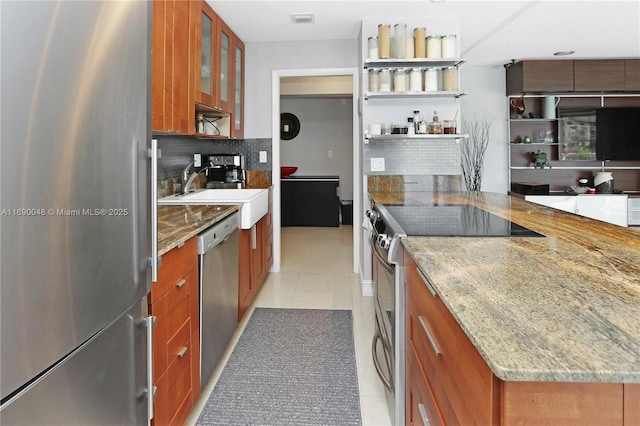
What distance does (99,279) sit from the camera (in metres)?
0.88

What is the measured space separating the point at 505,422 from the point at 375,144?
2856 millimetres

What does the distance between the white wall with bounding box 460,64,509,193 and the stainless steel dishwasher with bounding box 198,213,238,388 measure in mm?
3501

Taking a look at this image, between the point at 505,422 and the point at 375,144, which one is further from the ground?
the point at 375,144

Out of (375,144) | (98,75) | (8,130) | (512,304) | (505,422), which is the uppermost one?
(375,144)

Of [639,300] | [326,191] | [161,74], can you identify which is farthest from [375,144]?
[326,191]

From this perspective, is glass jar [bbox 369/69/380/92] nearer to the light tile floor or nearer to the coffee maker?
the coffee maker

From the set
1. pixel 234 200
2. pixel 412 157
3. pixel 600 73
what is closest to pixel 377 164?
pixel 412 157

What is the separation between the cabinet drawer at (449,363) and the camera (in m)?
0.66

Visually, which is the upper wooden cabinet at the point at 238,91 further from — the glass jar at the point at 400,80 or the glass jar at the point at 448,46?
the glass jar at the point at 448,46

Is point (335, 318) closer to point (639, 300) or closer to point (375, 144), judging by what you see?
point (375, 144)

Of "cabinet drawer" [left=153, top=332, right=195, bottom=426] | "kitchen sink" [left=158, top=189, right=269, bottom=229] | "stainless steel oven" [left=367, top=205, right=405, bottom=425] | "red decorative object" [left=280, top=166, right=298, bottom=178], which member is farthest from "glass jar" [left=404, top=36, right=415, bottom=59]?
"red decorative object" [left=280, top=166, right=298, bottom=178]

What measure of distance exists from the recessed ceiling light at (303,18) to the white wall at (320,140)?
13.6 feet

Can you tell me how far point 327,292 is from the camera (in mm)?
3420

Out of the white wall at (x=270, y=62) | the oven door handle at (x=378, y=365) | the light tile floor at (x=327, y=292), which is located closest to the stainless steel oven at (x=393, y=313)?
the oven door handle at (x=378, y=365)
